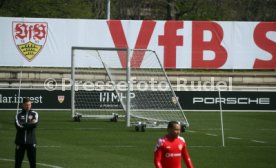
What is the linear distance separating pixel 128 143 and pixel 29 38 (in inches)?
791

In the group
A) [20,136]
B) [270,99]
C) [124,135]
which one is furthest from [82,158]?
[270,99]

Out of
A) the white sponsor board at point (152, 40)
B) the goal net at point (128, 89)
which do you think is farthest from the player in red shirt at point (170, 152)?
the white sponsor board at point (152, 40)

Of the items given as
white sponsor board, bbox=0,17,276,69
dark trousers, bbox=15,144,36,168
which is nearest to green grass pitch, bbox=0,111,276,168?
dark trousers, bbox=15,144,36,168

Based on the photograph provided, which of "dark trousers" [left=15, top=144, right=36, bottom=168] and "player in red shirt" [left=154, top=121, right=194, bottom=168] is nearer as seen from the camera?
"player in red shirt" [left=154, top=121, right=194, bottom=168]

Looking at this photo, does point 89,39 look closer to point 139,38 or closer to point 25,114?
point 139,38

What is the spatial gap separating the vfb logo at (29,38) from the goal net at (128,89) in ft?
6.91

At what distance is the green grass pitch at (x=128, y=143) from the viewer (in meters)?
22.4

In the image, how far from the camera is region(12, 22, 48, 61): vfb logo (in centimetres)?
4581

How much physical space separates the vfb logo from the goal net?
2105 millimetres

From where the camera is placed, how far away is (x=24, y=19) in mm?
46156

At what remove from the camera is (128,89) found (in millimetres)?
32250

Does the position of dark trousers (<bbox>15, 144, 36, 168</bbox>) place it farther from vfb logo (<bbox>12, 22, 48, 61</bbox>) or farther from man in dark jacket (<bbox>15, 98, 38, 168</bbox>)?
vfb logo (<bbox>12, 22, 48, 61</bbox>)

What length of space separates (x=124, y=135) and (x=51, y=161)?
25.0 ft

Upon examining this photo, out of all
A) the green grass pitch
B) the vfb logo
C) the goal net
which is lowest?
the green grass pitch
